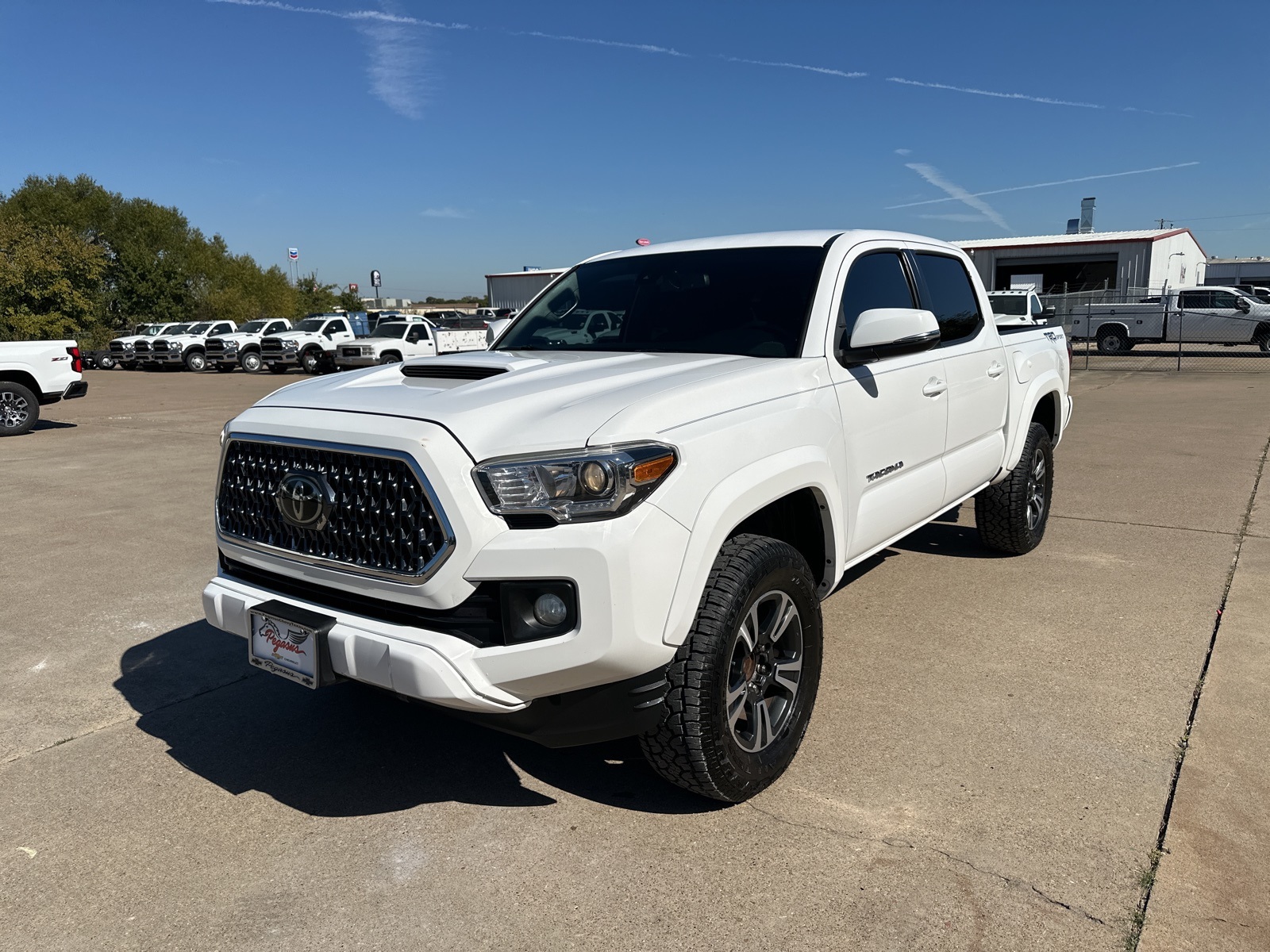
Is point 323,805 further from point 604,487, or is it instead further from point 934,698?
point 934,698

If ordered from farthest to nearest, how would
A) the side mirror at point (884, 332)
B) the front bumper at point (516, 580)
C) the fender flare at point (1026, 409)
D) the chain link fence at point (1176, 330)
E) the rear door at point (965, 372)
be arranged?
the chain link fence at point (1176, 330) → the fender flare at point (1026, 409) → the rear door at point (965, 372) → the side mirror at point (884, 332) → the front bumper at point (516, 580)

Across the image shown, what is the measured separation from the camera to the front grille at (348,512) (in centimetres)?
264

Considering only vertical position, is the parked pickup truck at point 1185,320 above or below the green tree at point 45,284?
below

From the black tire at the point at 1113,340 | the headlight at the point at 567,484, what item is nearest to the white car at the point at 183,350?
the black tire at the point at 1113,340

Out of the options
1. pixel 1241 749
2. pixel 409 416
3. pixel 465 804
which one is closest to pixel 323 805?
pixel 465 804

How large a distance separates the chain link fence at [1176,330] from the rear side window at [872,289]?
72.3 ft

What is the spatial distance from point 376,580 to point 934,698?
91.7 inches

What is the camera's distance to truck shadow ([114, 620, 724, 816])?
10.6ft

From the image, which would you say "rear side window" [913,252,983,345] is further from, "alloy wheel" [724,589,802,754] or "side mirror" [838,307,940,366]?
"alloy wheel" [724,589,802,754]

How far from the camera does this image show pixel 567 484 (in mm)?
2566

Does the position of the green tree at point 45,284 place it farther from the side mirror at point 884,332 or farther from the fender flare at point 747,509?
the fender flare at point 747,509

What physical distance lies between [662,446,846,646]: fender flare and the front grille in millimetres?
671

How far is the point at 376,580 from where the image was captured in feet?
8.96

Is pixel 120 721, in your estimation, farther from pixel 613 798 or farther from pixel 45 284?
pixel 45 284
